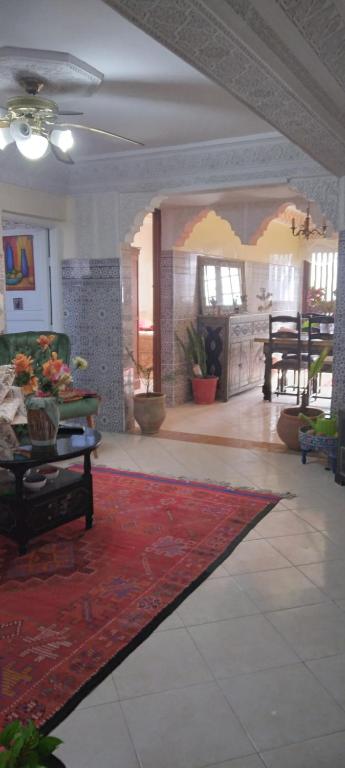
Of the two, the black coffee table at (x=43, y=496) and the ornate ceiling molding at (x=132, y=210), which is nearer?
the black coffee table at (x=43, y=496)

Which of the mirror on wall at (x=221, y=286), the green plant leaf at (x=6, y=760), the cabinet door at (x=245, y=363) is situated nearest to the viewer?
the green plant leaf at (x=6, y=760)

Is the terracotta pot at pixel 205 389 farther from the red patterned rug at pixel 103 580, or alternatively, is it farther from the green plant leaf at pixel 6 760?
the green plant leaf at pixel 6 760

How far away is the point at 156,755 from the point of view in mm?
1844

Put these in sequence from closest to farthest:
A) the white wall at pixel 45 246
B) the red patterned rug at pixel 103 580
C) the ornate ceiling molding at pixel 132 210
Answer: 1. the red patterned rug at pixel 103 580
2. the white wall at pixel 45 246
3. the ornate ceiling molding at pixel 132 210

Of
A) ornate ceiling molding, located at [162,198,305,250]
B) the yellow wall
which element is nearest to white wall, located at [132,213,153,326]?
the yellow wall

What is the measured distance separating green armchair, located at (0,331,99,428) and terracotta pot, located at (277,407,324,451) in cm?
167

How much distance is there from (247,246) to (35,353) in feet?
15.7

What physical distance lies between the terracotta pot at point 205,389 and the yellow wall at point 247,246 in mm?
1695

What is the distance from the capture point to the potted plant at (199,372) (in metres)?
7.57

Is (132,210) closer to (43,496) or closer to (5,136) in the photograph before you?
(5,136)

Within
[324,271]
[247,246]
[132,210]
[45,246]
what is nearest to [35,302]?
[45,246]

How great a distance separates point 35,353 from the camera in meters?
5.22

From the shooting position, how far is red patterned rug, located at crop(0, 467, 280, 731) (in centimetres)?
220

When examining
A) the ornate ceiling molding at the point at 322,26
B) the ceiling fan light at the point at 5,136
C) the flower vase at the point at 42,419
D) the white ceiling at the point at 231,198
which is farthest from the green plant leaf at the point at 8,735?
the white ceiling at the point at 231,198
